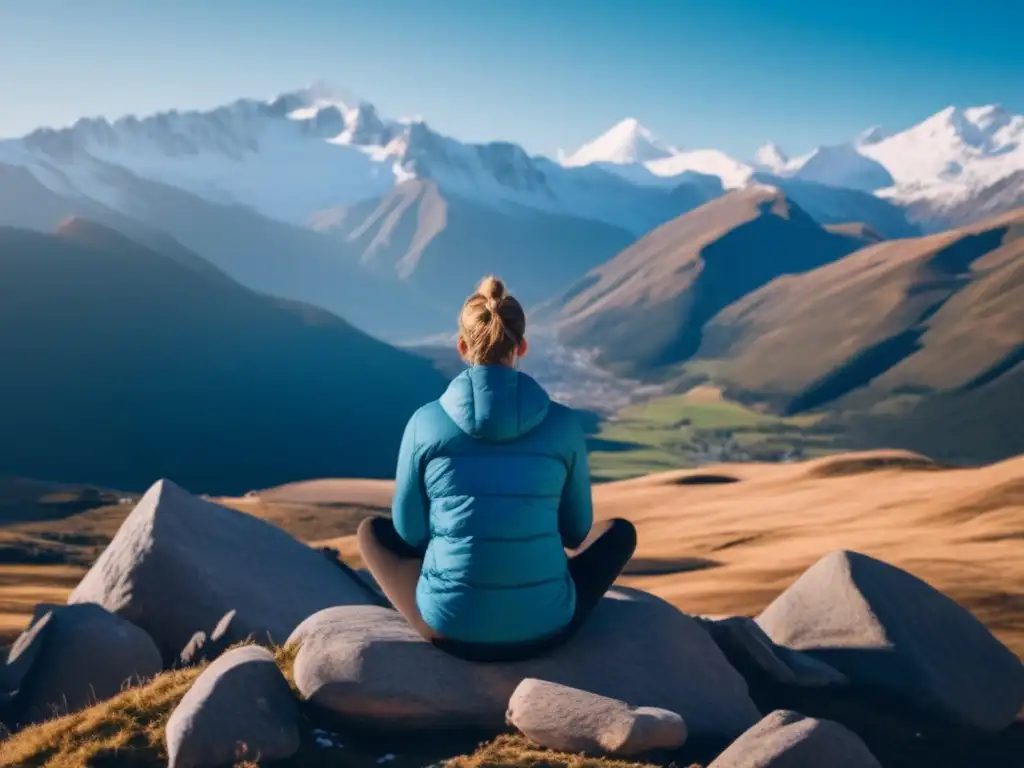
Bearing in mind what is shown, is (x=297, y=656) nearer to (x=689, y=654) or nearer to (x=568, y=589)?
(x=568, y=589)

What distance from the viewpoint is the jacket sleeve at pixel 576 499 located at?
31.4 feet

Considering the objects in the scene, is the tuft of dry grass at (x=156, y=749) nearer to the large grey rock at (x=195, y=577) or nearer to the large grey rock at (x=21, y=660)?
the large grey rock at (x=21, y=660)

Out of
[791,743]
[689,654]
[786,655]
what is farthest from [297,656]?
[786,655]

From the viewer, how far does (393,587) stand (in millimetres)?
10539

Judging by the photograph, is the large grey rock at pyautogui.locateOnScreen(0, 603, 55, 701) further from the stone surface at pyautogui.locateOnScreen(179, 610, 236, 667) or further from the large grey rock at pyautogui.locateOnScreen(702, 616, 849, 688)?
the large grey rock at pyautogui.locateOnScreen(702, 616, 849, 688)

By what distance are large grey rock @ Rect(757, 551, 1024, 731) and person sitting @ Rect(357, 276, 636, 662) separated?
5.30 m

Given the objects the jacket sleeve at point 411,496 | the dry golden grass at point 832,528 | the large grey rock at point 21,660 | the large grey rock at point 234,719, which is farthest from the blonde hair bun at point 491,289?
the dry golden grass at point 832,528

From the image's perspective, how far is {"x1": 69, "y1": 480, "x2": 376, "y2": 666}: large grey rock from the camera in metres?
17.8

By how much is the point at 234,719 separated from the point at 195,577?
30.0ft

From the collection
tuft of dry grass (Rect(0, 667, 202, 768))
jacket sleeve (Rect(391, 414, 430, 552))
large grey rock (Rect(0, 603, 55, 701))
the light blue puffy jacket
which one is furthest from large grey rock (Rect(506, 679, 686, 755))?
large grey rock (Rect(0, 603, 55, 701))

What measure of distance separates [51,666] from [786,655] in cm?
1098

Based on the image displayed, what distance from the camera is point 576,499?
986cm

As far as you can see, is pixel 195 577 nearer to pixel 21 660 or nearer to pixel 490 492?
pixel 21 660

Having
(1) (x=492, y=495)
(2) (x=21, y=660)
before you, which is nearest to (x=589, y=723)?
(1) (x=492, y=495)
